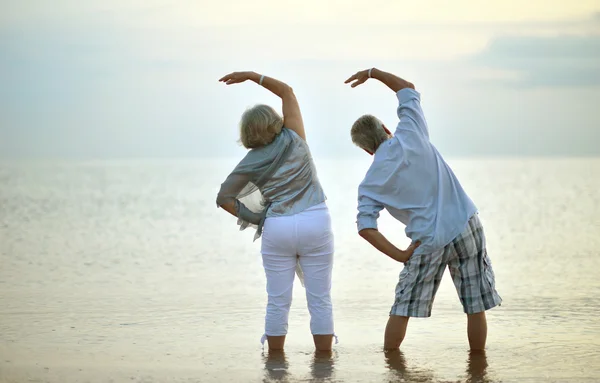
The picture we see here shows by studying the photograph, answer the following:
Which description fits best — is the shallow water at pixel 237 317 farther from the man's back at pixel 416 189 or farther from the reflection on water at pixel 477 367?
the man's back at pixel 416 189

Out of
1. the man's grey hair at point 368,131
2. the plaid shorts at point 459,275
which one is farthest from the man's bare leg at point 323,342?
the man's grey hair at point 368,131

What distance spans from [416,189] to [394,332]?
40.3 inches

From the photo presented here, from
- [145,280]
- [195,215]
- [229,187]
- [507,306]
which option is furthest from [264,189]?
[195,215]

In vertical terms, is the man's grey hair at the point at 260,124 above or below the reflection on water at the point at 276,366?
above

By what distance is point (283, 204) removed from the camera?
6078 mm

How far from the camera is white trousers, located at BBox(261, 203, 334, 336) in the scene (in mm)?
6031

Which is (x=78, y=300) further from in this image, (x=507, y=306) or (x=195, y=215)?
(x=195, y=215)

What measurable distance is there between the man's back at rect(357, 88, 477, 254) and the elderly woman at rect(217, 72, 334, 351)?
0.36 m

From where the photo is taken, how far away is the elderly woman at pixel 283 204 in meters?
6.04

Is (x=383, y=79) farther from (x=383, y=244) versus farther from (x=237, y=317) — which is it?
(x=237, y=317)

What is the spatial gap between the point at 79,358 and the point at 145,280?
387 centimetres

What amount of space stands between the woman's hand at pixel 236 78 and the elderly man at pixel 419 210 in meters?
0.81

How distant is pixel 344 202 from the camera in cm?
3002

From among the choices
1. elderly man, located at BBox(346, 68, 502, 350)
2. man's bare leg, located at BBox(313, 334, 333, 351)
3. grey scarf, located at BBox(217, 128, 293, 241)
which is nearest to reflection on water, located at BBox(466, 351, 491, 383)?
elderly man, located at BBox(346, 68, 502, 350)
